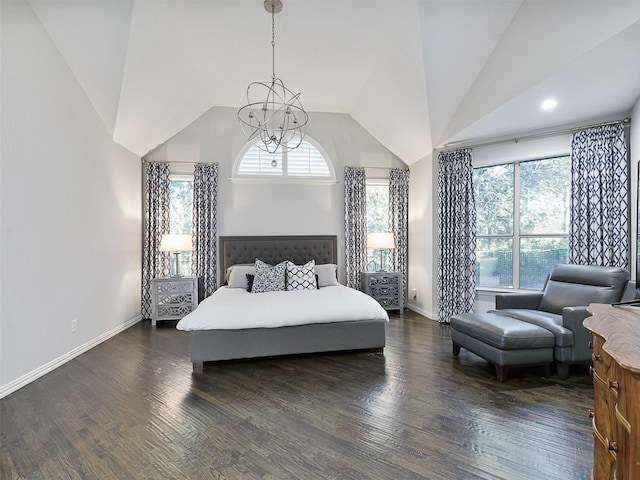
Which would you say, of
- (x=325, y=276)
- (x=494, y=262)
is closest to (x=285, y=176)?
(x=325, y=276)

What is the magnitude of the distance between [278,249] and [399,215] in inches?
87.3

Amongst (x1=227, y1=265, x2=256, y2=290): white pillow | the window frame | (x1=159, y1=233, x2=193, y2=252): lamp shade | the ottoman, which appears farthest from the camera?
the window frame

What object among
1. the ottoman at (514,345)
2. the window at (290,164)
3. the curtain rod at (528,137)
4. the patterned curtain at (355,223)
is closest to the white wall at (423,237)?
the curtain rod at (528,137)

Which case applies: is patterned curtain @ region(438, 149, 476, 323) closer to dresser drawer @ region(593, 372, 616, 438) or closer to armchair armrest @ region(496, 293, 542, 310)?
armchair armrest @ region(496, 293, 542, 310)

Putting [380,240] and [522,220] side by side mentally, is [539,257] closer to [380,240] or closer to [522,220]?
[522,220]

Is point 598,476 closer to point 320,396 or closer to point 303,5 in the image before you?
point 320,396

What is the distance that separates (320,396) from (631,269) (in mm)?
3559

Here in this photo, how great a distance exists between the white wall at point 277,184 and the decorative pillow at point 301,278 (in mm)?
1244

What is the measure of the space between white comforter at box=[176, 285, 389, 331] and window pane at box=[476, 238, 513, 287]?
2268 mm

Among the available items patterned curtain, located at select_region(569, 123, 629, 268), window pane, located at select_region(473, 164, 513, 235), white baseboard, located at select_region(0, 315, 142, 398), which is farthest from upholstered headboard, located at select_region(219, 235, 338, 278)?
patterned curtain, located at select_region(569, 123, 629, 268)

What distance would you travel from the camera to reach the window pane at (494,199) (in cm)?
466

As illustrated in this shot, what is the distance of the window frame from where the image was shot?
5.46 meters

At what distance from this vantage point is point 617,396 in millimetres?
1155

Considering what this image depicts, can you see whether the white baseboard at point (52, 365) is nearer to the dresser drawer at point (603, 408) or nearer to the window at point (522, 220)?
→ the dresser drawer at point (603, 408)
